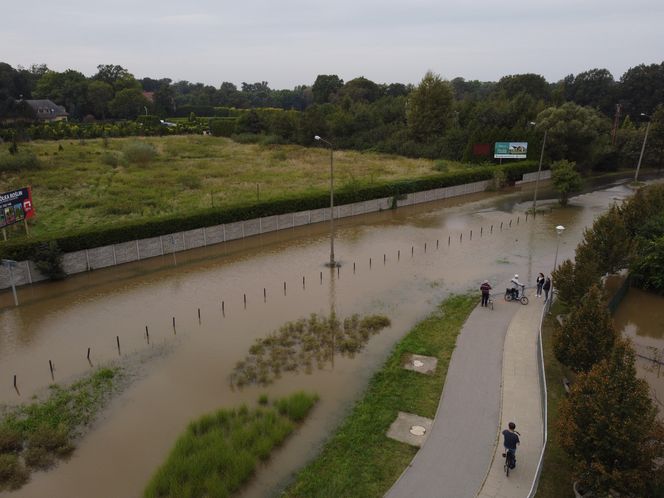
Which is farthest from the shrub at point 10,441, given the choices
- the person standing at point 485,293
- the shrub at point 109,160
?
the shrub at point 109,160

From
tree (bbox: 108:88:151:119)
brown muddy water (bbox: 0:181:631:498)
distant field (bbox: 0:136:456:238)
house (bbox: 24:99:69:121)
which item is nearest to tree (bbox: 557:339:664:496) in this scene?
brown muddy water (bbox: 0:181:631:498)

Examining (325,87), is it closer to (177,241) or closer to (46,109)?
(46,109)

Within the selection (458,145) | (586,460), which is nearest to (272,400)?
(586,460)

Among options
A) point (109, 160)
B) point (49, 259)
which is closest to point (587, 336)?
point (49, 259)

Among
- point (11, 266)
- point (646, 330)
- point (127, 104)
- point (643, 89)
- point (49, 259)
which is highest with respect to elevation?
point (643, 89)

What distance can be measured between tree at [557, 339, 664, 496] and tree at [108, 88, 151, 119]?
111 m

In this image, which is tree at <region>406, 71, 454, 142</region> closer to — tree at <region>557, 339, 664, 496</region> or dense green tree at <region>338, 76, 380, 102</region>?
dense green tree at <region>338, 76, 380, 102</region>

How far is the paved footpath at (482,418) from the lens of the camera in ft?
36.4

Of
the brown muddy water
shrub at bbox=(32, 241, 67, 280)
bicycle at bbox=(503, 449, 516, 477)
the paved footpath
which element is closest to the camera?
the paved footpath

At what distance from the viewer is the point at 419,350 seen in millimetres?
17547

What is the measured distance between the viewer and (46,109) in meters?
97.3

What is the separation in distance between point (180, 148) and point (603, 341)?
6292cm

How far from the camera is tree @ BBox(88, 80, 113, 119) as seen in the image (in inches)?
4075

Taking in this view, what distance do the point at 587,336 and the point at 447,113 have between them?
57.9 m
